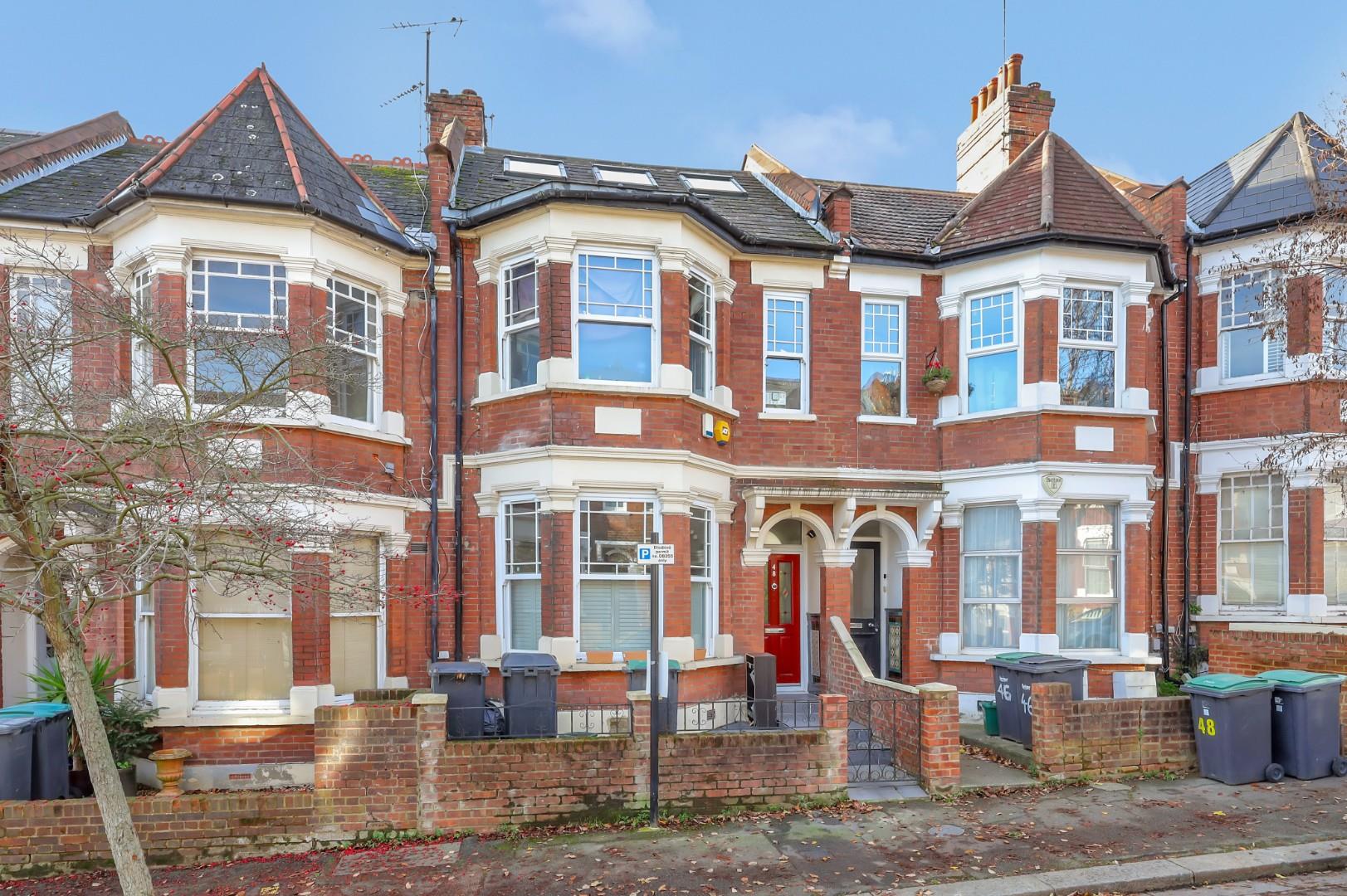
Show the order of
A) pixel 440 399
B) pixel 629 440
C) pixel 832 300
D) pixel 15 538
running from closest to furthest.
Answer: pixel 15 538
pixel 629 440
pixel 440 399
pixel 832 300

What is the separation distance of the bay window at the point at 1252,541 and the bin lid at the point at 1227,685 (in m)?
4.39

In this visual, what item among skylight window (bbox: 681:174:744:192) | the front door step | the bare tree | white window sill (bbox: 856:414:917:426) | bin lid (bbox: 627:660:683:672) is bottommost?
the front door step

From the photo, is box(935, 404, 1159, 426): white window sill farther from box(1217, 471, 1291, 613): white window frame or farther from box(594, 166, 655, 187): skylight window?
box(594, 166, 655, 187): skylight window

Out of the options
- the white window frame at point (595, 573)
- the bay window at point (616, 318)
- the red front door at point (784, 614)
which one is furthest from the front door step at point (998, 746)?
the bay window at point (616, 318)

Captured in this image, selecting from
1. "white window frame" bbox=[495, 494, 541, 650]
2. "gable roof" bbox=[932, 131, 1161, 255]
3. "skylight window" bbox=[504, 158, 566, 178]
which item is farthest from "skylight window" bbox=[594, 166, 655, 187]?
"white window frame" bbox=[495, 494, 541, 650]

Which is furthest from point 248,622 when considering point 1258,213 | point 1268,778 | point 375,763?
point 1258,213

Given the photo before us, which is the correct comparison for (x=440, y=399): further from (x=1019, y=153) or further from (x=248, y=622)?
(x=1019, y=153)

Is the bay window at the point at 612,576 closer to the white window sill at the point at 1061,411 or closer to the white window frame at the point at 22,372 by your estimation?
the white window sill at the point at 1061,411

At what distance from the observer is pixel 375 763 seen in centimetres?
683

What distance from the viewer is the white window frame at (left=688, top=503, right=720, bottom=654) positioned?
34.7 ft

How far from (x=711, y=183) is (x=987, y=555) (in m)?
7.37

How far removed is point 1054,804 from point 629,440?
581 centimetres

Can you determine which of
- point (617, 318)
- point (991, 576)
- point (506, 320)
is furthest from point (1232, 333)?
point (506, 320)

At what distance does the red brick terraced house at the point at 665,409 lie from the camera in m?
9.20
